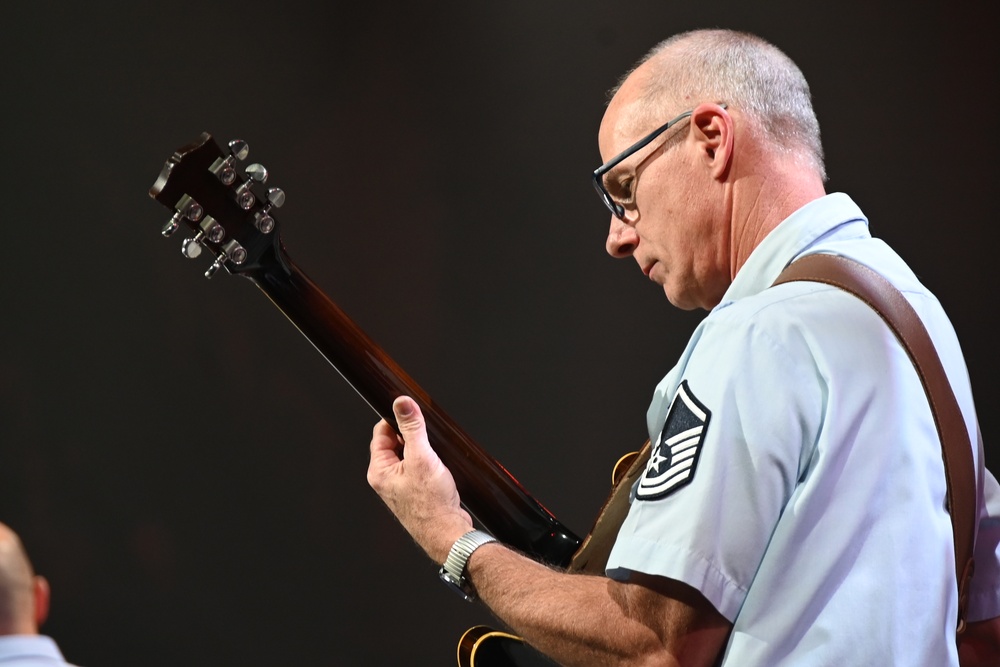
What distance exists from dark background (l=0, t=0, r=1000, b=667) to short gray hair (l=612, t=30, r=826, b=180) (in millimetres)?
1262

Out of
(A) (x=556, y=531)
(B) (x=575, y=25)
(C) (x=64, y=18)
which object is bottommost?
(A) (x=556, y=531)

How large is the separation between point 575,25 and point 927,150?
891 millimetres

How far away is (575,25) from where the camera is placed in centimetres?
248

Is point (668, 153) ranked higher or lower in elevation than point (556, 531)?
higher

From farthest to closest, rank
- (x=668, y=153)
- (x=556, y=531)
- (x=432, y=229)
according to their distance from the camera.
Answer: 1. (x=432, y=229)
2. (x=556, y=531)
3. (x=668, y=153)

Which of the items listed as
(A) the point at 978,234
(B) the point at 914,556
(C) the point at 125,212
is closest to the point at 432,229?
(C) the point at 125,212

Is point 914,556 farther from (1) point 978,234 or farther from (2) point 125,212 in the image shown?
(2) point 125,212

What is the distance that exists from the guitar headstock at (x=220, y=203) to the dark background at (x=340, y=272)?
2.85ft

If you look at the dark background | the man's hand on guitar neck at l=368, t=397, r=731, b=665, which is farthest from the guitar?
the dark background

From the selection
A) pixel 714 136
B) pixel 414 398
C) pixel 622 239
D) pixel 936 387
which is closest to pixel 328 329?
pixel 414 398

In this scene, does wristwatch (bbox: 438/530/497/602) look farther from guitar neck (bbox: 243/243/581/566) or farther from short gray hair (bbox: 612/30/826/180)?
short gray hair (bbox: 612/30/826/180)

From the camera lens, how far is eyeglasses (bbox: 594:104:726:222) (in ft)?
3.81

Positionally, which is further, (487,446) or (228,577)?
(487,446)

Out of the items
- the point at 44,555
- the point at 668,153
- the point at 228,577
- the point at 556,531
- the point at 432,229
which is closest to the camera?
the point at 668,153
